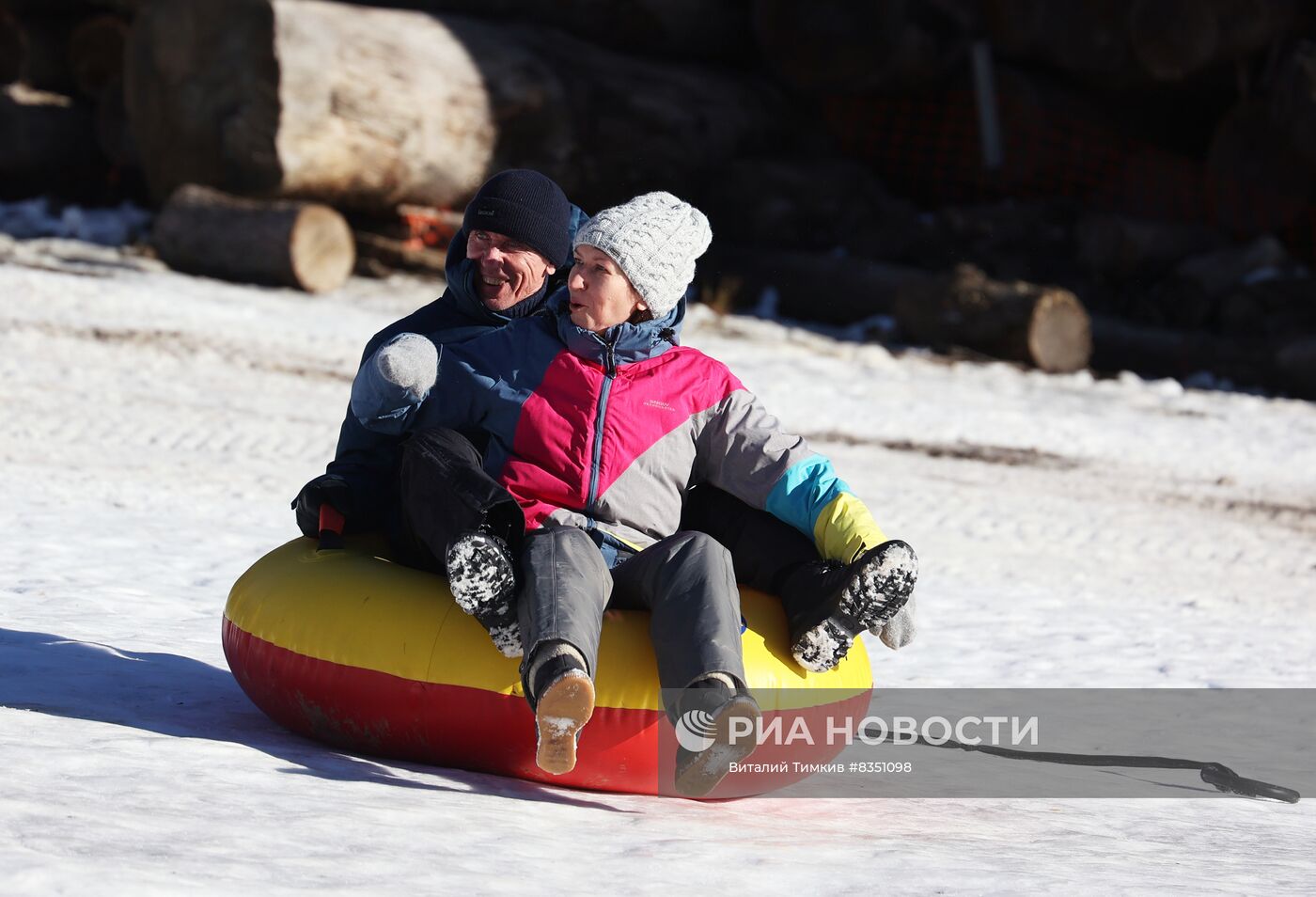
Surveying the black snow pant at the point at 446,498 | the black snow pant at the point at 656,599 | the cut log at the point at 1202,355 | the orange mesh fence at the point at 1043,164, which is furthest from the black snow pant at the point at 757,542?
the orange mesh fence at the point at 1043,164

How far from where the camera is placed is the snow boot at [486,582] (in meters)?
2.75

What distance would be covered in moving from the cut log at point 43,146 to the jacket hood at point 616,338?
31.4 feet

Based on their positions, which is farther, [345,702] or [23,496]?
[23,496]

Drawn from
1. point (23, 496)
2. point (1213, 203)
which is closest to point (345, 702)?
point (23, 496)

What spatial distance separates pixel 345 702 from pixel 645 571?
2.10 feet

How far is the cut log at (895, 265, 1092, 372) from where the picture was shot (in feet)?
30.6

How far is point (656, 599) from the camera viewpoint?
9.50 ft

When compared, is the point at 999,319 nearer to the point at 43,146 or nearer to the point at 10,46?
the point at 43,146

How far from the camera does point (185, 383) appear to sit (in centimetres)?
689

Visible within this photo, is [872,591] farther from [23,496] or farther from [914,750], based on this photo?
[23,496]

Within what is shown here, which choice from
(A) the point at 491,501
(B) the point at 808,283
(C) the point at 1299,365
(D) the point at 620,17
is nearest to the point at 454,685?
(A) the point at 491,501

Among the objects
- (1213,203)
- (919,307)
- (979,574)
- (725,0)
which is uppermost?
(725,0)

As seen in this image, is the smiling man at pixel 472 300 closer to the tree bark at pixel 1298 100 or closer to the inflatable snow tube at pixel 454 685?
the inflatable snow tube at pixel 454 685

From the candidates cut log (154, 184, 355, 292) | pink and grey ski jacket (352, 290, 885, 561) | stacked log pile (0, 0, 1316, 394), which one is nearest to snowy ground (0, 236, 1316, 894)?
cut log (154, 184, 355, 292)
